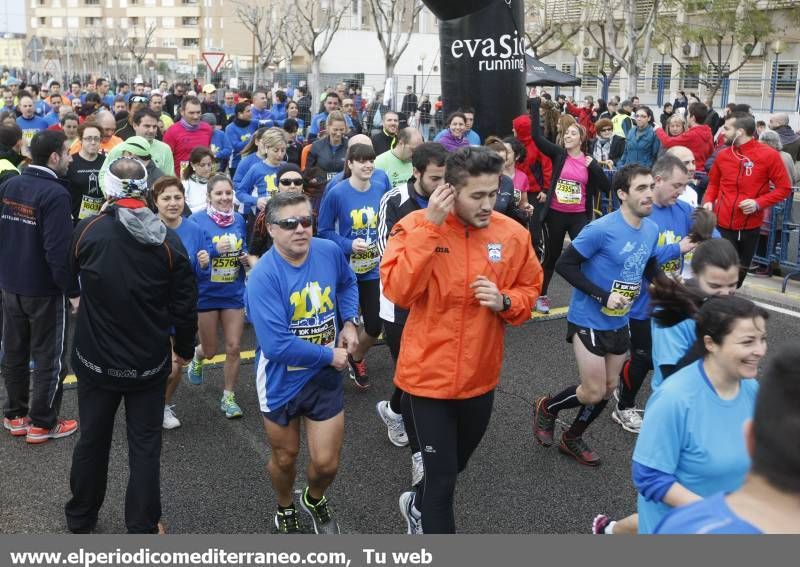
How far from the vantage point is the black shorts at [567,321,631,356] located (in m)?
5.09

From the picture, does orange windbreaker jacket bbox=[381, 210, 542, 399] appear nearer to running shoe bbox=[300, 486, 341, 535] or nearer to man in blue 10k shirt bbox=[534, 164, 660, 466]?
running shoe bbox=[300, 486, 341, 535]

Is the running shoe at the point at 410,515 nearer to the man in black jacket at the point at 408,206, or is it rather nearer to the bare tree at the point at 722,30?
the man in black jacket at the point at 408,206

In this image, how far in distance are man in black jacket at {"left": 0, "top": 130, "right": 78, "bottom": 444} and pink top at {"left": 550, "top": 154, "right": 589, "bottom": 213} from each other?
4.52 meters

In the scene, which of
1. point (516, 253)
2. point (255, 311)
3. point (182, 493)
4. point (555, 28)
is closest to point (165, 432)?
point (182, 493)

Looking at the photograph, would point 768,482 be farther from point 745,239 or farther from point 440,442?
point 745,239

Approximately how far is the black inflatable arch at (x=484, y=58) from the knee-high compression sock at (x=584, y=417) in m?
5.71

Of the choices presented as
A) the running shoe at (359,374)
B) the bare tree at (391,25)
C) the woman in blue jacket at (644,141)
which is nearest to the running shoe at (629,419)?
the running shoe at (359,374)

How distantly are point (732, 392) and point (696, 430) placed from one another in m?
0.22

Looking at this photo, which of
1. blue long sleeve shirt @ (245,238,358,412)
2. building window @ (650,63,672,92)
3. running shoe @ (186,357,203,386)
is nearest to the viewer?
blue long sleeve shirt @ (245,238,358,412)

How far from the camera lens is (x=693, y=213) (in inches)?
220

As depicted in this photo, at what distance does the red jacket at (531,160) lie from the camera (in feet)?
29.1

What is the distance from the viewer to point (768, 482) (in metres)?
1.73

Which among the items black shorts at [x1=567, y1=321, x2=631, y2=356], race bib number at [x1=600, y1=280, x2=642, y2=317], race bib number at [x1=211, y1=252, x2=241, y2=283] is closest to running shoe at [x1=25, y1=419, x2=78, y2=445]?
race bib number at [x1=211, y1=252, x2=241, y2=283]

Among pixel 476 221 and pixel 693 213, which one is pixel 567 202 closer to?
pixel 693 213
